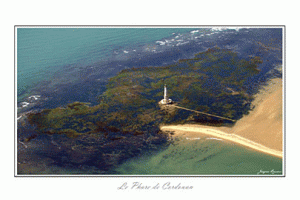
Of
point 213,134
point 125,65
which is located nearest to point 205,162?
point 213,134

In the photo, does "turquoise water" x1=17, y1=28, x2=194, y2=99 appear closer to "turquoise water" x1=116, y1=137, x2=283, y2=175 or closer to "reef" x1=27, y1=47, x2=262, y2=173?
"reef" x1=27, y1=47, x2=262, y2=173

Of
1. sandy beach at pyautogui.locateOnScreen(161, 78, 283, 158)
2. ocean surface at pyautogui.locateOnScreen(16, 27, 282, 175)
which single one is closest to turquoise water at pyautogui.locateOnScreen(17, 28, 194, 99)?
ocean surface at pyautogui.locateOnScreen(16, 27, 282, 175)

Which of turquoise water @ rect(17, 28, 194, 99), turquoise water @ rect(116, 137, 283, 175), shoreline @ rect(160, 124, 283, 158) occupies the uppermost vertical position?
turquoise water @ rect(17, 28, 194, 99)

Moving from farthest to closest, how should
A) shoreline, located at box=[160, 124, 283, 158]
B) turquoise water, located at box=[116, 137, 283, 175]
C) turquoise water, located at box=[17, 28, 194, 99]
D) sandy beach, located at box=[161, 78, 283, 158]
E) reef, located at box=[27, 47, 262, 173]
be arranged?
turquoise water, located at box=[17, 28, 194, 99] < reef, located at box=[27, 47, 262, 173] < sandy beach, located at box=[161, 78, 283, 158] < shoreline, located at box=[160, 124, 283, 158] < turquoise water, located at box=[116, 137, 283, 175]

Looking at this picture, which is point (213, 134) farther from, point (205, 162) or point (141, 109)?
point (141, 109)

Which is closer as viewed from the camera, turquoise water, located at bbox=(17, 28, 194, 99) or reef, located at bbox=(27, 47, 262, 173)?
reef, located at bbox=(27, 47, 262, 173)

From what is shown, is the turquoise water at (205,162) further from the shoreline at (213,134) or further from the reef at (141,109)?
the reef at (141,109)
